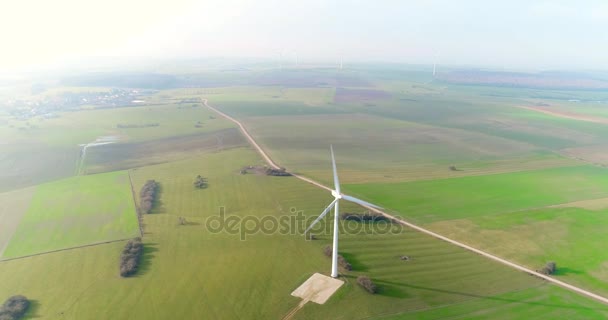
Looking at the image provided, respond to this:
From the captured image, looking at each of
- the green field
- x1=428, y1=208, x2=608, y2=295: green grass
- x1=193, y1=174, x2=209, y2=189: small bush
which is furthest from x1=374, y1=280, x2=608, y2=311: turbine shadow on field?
x1=193, y1=174, x2=209, y2=189: small bush

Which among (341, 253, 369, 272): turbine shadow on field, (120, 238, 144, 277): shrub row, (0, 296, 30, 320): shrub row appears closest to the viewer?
(0, 296, 30, 320): shrub row

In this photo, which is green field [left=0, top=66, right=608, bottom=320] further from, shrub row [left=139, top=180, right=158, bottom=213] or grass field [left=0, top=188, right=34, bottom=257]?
shrub row [left=139, top=180, right=158, bottom=213]

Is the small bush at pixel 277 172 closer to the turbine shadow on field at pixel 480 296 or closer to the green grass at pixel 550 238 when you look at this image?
the green grass at pixel 550 238

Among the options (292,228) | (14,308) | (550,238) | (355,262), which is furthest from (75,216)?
(550,238)

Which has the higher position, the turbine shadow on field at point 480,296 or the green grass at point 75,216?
the green grass at point 75,216

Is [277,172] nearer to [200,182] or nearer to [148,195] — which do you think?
[200,182]

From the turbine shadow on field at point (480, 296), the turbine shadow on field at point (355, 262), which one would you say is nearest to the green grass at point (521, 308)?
the turbine shadow on field at point (480, 296)

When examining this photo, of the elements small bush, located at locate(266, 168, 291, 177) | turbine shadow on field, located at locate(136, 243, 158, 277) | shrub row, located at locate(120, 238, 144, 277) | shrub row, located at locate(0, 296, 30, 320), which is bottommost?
shrub row, located at locate(0, 296, 30, 320)
